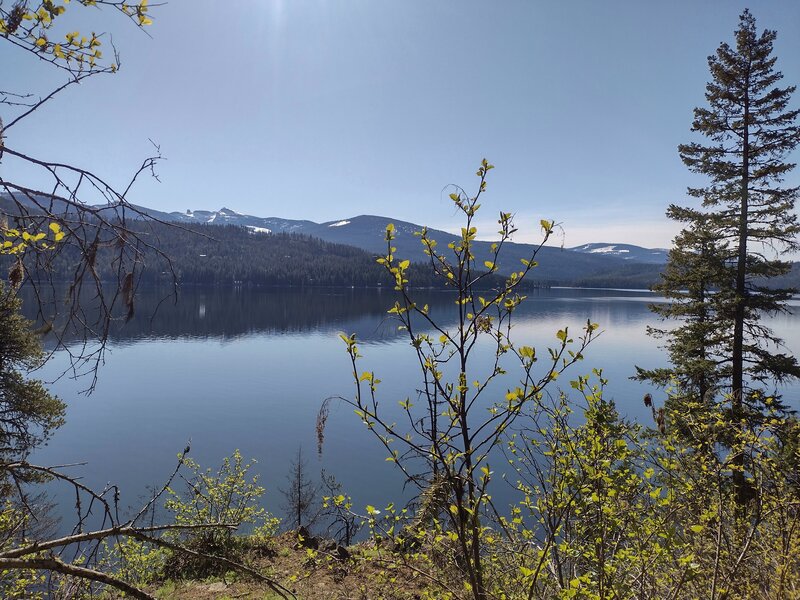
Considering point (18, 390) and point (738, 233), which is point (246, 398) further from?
point (738, 233)

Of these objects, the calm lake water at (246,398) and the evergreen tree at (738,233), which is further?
the calm lake water at (246,398)

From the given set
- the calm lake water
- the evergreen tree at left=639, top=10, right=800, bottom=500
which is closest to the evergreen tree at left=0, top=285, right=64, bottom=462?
the calm lake water

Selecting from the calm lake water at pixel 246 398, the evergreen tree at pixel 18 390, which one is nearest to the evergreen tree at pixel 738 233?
the calm lake water at pixel 246 398

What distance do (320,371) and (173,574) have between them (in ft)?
106

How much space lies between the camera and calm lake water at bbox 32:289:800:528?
73.8ft

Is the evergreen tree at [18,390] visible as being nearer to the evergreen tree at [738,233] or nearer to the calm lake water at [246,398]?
the calm lake water at [246,398]

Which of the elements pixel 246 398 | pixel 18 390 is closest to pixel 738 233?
pixel 18 390

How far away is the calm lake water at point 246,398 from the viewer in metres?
Result: 22.5

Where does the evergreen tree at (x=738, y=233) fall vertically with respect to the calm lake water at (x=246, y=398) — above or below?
above

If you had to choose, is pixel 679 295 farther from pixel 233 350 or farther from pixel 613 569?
pixel 233 350

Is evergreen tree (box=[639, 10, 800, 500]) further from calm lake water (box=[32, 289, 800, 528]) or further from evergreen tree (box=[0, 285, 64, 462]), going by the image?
evergreen tree (box=[0, 285, 64, 462])

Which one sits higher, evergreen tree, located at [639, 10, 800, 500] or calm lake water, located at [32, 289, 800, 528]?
evergreen tree, located at [639, 10, 800, 500]

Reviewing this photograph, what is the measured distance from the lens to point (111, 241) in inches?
72.9

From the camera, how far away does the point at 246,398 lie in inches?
1344
